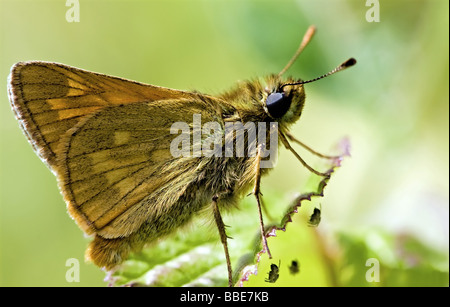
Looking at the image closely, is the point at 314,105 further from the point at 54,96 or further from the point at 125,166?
the point at 54,96

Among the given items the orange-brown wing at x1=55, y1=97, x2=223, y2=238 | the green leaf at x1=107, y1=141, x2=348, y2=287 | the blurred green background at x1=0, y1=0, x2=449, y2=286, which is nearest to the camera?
the green leaf at x1=107, y1=141, x2=348, y2=287

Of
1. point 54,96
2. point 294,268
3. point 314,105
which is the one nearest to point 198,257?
point 294,268

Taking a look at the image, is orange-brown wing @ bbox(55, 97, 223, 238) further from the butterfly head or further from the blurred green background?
the blurred green background

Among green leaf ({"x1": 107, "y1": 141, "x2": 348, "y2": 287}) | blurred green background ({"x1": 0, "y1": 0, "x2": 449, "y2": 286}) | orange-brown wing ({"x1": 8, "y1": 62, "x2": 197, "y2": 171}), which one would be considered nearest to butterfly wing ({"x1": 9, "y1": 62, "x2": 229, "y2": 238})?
orange-brown wing ({"x1": 8, "y1": 62, "x2": 197, "y2": 171})

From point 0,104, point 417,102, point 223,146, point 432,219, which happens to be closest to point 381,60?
point 417,102

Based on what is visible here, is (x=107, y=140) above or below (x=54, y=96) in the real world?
below

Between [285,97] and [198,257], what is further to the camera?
[198,257]

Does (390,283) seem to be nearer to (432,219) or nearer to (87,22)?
(432,219)
